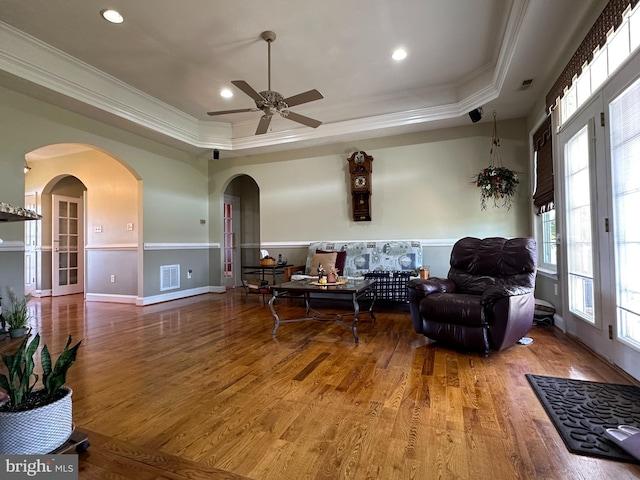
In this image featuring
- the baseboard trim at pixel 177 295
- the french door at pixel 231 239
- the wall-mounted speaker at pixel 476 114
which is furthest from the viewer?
the french door at pixel 231 239

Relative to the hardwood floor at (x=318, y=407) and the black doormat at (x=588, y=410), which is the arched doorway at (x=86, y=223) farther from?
the black doormat at (x=588, y=410)

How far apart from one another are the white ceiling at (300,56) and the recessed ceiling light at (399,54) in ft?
0.24

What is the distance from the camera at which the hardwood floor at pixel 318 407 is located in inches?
55.9

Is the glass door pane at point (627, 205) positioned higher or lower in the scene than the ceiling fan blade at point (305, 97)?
lower

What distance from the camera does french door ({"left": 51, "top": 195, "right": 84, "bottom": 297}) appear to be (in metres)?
6.57

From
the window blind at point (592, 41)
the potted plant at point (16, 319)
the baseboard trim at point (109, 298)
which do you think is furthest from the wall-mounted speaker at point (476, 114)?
the baseboard trim at point (109, 298)

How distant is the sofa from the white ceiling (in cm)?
186

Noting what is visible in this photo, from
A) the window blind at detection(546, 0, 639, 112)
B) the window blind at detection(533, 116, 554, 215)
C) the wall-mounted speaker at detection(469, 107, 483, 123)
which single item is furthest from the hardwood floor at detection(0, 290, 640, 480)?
the wall-mounted speaker at detection(469, 107, 483, 123)

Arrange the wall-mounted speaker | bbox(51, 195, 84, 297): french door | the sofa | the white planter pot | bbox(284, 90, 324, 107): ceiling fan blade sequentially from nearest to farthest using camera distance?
the white planter pot, bbox(284, 90, 324, 107): ceiling fan blade, the wall-mounted speaker, the sofa, bbox(51, 195, 84, 297): french door

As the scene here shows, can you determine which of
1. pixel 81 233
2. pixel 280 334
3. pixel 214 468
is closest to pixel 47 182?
pixel 81 233

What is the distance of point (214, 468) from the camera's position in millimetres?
1415

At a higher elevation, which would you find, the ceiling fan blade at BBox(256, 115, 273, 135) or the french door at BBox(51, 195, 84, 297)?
the ceiling fan blade at BBox(256, 115, 273, 135)

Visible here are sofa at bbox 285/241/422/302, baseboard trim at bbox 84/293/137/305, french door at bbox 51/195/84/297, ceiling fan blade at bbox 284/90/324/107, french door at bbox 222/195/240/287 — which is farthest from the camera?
french door at bbox 222/195/240/287

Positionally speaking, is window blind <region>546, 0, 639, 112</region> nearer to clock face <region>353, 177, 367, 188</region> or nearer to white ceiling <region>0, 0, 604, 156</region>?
white ceiling <region>0, 0, 604, 156</region>
